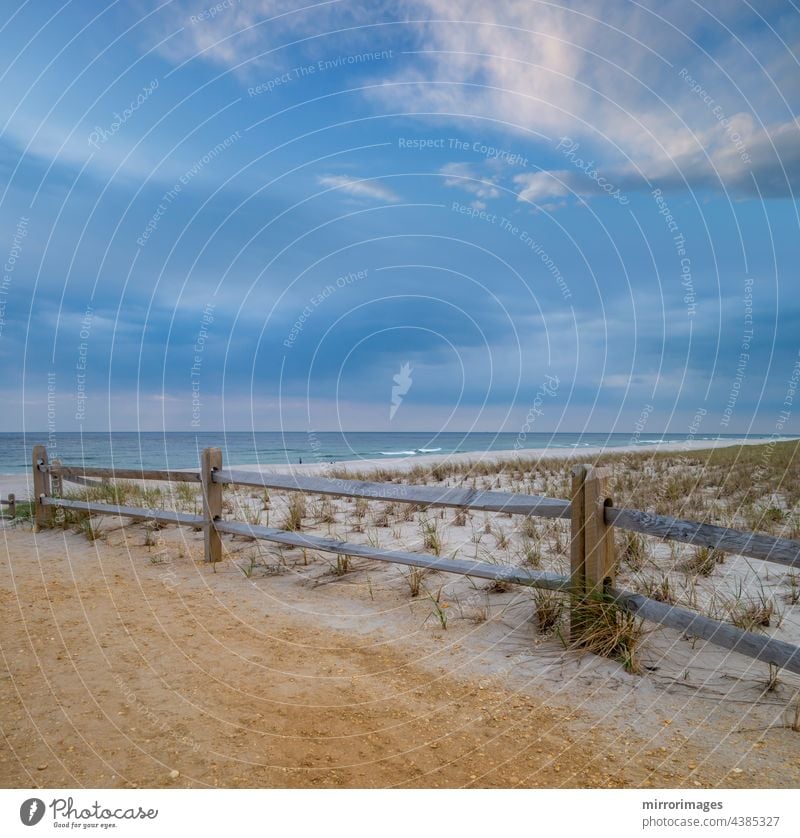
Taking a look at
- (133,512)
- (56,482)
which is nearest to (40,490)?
(56,482)

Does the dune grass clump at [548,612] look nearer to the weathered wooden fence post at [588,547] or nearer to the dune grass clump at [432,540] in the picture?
the weathered wooden fence post at [588,547]

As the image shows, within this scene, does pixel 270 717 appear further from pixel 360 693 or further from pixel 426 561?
pixel 426 561

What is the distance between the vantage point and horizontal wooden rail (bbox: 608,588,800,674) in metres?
3.74

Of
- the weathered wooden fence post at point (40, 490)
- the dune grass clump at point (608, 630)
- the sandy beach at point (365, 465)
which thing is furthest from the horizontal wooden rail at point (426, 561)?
the sandy beach at point (365, 465)

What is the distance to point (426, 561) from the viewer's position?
611 cm

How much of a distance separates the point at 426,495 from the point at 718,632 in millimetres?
2817

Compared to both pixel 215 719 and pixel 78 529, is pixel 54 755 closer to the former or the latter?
pixel 215 719

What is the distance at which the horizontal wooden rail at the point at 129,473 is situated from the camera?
852 cm

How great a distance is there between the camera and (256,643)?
5156 mm

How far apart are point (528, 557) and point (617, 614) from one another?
2083 mm

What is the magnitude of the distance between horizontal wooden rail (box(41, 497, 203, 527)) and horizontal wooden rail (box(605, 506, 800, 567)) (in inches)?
223

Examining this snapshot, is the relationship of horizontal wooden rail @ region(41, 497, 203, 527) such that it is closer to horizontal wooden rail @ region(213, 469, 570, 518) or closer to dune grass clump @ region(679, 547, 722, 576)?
horizontal wooden rail @ region(213, 469, 570, 518)

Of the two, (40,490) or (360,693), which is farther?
(40,490)
